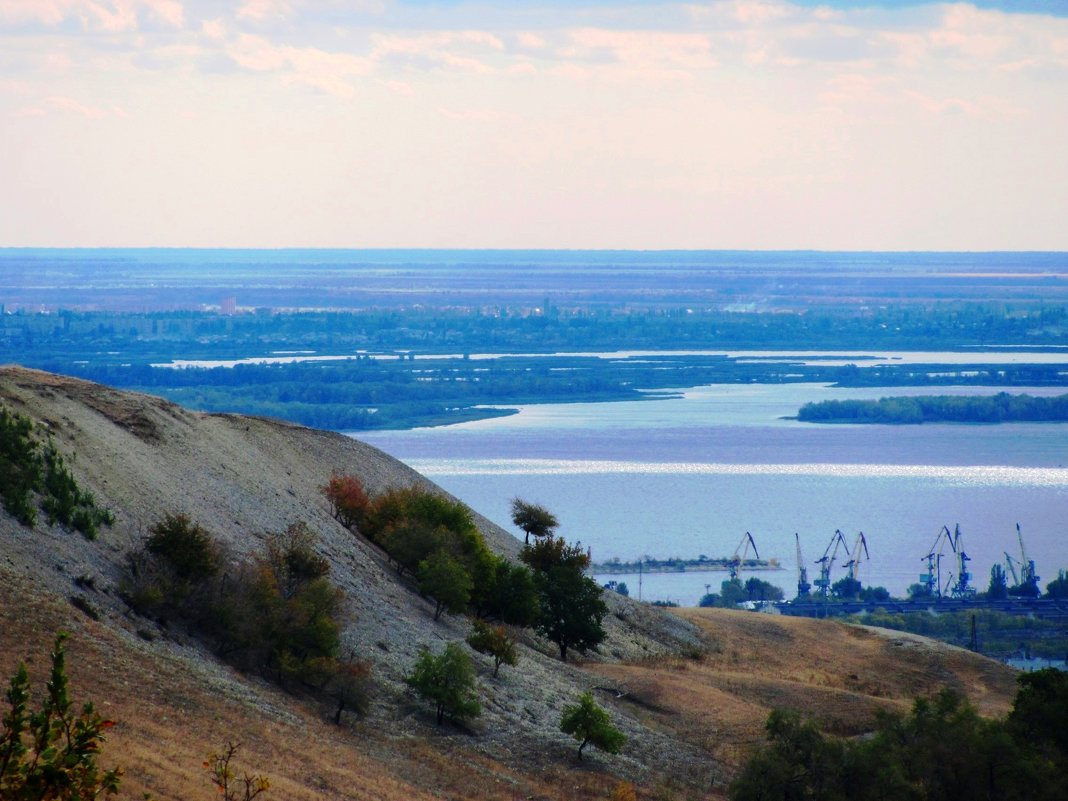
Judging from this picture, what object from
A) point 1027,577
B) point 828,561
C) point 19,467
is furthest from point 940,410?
point 19,467

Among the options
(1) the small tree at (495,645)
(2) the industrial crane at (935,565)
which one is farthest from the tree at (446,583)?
(2) the industrial crane at (935,565)

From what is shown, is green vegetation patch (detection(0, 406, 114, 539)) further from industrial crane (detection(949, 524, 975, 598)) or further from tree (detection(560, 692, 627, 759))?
industrial crane (detection(949, 524, 975, 598))

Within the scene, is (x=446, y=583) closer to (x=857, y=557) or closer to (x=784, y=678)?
(x=784, y=678)

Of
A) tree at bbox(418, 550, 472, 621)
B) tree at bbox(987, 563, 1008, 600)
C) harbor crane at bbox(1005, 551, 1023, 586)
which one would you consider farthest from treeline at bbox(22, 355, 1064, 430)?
tree at bbox(418, 550, 472, 621)

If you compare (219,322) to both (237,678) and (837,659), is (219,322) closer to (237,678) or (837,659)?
(837,659)

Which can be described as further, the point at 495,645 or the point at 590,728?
the point at 495,645

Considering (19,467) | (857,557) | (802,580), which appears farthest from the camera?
Result: (857,557)
